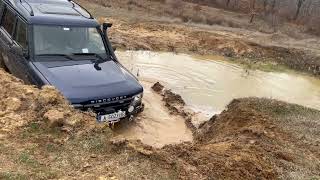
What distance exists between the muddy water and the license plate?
1828 millimetres

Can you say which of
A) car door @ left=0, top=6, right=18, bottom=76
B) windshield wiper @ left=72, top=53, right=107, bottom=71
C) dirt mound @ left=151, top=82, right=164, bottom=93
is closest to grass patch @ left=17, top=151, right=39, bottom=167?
windshield wiper @ left=72, top=53, right=107, bottom=71

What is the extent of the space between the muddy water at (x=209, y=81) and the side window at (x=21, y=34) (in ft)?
9.46

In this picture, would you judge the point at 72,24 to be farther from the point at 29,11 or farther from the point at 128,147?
the point at 128,147

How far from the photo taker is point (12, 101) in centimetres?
654

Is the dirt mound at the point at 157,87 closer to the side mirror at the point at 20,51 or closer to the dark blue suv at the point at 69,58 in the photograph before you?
the dark blue suv at the point at 69,58

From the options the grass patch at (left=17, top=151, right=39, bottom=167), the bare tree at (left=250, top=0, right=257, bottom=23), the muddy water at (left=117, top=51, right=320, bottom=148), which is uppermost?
the grass patch at (left=17, top=151, right=39, bottom=167)

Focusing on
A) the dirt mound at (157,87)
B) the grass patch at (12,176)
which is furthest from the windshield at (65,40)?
the dirt mound at (157,87)

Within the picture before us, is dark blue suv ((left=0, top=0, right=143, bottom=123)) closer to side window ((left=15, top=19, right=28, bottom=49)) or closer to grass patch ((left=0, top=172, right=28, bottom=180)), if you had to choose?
side window ((left=15, top=19, right=28, bottom=49))

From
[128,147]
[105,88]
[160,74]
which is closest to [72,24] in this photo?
[105,88]

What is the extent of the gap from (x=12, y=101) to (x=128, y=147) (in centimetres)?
206

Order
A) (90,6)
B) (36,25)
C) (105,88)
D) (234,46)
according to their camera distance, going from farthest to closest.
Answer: (90,6) < (234,46) < (36,25) < (105,88)

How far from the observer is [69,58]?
25.2 feet

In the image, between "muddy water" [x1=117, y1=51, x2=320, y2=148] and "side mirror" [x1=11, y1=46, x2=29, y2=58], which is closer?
"side mirror" [x1=11, y1=46, x2=29, y2=58]

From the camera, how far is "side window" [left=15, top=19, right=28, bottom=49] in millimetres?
7789
